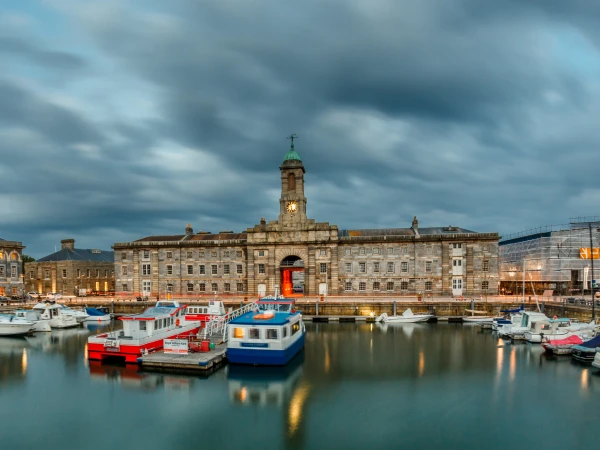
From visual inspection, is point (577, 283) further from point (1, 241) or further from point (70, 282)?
point (1, 241)

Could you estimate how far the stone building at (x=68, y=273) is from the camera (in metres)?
69.1

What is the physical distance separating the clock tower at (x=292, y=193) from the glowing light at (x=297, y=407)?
120 ft

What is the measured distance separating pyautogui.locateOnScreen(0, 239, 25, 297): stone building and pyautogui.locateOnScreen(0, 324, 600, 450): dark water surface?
40953 millimetres

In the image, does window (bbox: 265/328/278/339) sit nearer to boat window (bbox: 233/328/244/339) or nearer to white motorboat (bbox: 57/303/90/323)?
boat window (bbox: 233/328/244/339)

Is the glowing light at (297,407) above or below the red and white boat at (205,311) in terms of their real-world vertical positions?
below

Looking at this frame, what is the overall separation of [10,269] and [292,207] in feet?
153

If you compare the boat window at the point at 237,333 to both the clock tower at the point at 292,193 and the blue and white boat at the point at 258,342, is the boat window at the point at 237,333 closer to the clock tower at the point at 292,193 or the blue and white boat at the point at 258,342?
the blue and white boat at the point at 258,342

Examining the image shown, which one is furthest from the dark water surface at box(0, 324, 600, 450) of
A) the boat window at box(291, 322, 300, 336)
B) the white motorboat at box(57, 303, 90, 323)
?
the white motorboat at box(57, 303, 90, 323)

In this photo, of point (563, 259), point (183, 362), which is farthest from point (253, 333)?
point (563, 259)

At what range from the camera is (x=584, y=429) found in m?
17.7

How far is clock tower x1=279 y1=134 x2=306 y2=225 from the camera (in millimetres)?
58562

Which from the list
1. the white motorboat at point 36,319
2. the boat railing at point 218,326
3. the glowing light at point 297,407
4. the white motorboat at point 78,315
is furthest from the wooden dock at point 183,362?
the white motorboat at point 78,315

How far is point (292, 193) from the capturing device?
59.0 meters

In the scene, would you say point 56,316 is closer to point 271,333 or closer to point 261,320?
point 261,320
